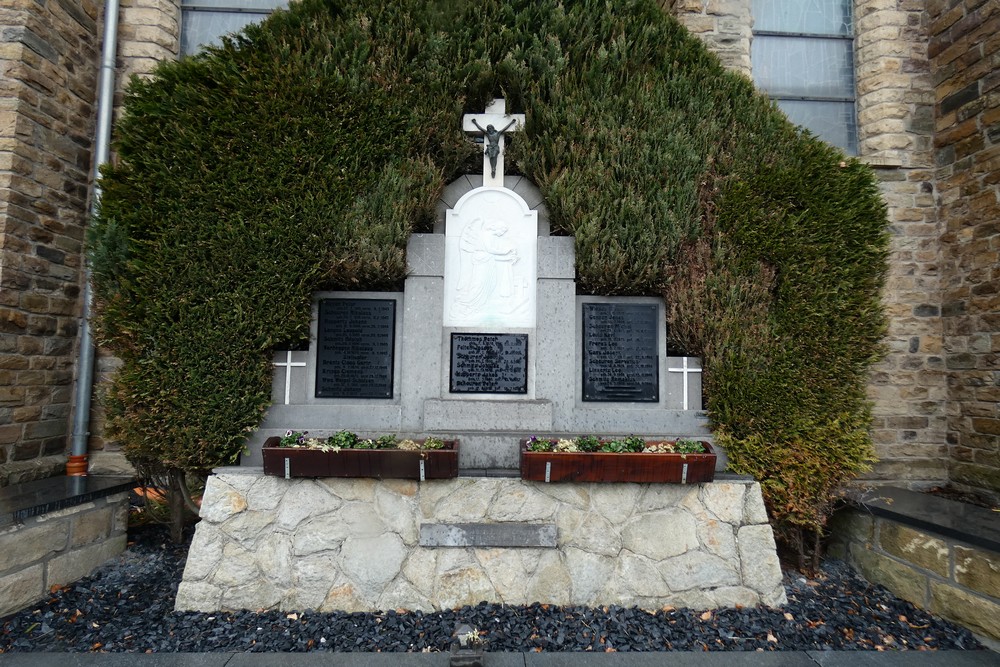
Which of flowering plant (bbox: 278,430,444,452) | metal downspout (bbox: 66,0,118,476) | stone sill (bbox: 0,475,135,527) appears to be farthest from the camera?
metal downspout (bbox: 66,0,118,476)

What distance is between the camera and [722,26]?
20.0ft

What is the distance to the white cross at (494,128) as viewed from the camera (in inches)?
172

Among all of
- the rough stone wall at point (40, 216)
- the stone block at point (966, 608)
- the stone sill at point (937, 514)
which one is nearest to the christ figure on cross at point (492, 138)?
the rough stone wall at point (40, 216)

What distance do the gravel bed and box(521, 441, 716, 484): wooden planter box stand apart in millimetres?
885

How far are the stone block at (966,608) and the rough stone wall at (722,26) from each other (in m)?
5.46

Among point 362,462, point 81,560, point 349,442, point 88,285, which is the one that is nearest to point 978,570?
point 362,462

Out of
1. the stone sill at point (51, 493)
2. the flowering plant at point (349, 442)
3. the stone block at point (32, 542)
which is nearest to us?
the stone block at point (32, 542)

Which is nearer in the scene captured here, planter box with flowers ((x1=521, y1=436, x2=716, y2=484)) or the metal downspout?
planter box with flowers ((x1=521, y1=436, x2=716, y2=484))

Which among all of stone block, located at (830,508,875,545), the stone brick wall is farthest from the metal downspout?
stone block, located at (830,508,875,545)

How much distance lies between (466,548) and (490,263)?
219 cm

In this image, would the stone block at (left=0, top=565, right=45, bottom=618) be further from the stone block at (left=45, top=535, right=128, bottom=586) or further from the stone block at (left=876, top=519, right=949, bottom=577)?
the stone block at (left=876, top=519, right=949, bottom=577)

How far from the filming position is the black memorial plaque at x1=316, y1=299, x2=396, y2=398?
4.17m

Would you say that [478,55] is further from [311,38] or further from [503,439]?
[503,439]

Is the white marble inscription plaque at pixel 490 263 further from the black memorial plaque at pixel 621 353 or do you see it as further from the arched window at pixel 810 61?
the arched window at pixel 810 61
